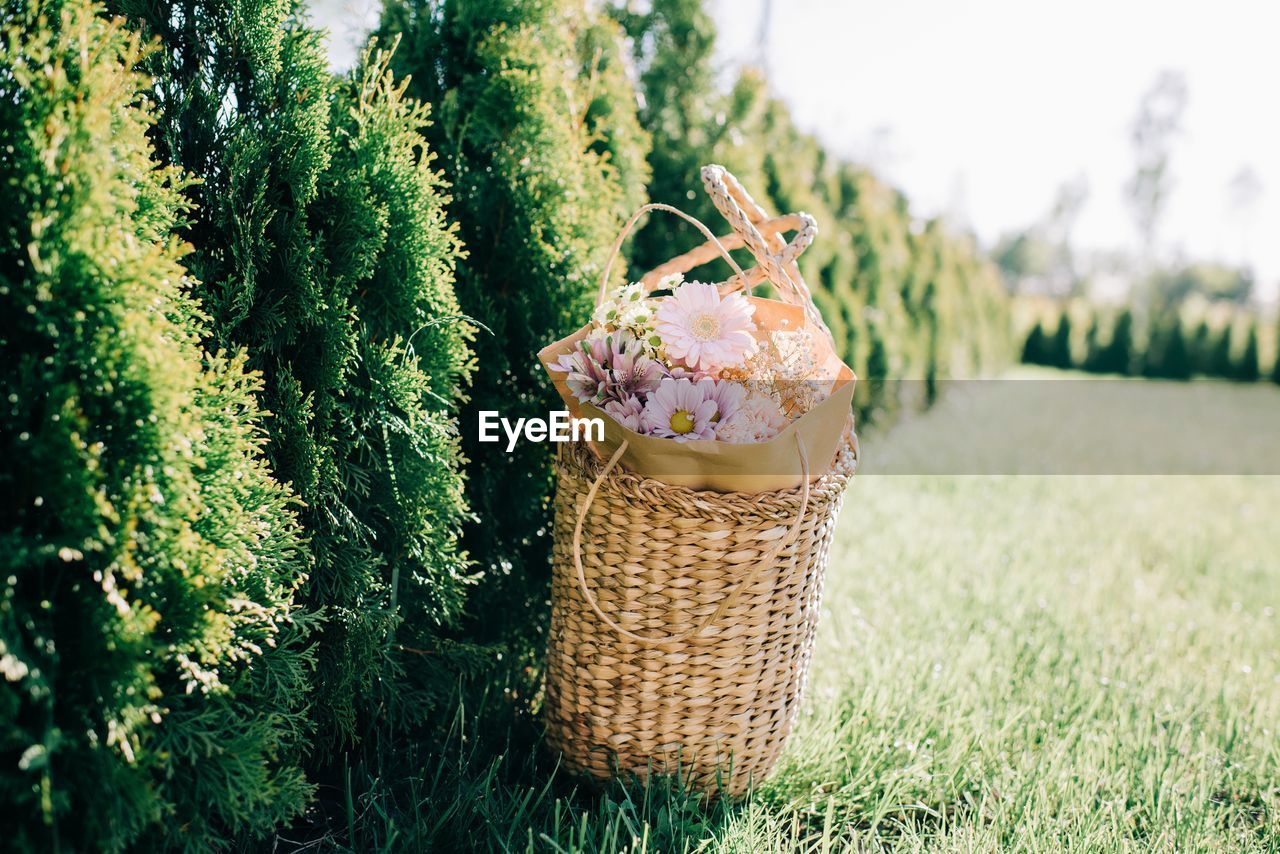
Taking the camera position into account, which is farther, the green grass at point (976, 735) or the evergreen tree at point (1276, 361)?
the evergreen tree at point (1276, 361)

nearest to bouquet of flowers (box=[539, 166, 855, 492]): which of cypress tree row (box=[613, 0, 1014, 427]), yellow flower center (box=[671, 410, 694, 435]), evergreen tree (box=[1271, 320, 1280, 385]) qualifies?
yellow flower center (box=[671, 410, 694, 435])

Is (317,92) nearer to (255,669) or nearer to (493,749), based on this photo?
(255,669)

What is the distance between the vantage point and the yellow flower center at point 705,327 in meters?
1.85

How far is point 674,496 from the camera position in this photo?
1.72 meters

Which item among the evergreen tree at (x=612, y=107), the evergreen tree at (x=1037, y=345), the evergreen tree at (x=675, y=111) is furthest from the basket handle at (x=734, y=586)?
the evergreen tree at (x=1037, y=345)

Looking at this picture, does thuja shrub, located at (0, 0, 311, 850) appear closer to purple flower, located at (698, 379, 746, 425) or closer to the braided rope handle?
purple flower, located at (698, 379, 746, 425)

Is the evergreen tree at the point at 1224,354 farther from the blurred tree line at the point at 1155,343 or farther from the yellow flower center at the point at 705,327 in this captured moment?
the yellow flower center at the point at 705,327

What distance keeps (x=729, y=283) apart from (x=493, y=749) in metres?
1.41

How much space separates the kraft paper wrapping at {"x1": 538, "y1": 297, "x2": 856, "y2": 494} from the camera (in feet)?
5.53

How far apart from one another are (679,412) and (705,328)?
211 millimetres

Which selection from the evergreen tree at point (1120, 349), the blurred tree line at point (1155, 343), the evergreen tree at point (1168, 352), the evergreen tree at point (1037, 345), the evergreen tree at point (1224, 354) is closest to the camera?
the blurred tree line at point (1155, 343)

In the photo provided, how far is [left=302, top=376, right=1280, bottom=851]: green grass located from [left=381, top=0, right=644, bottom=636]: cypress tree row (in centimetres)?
57

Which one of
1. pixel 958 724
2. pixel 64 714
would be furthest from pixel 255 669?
pixel 958 724

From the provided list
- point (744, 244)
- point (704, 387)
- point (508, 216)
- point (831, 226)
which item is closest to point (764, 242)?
point (744, 244)
